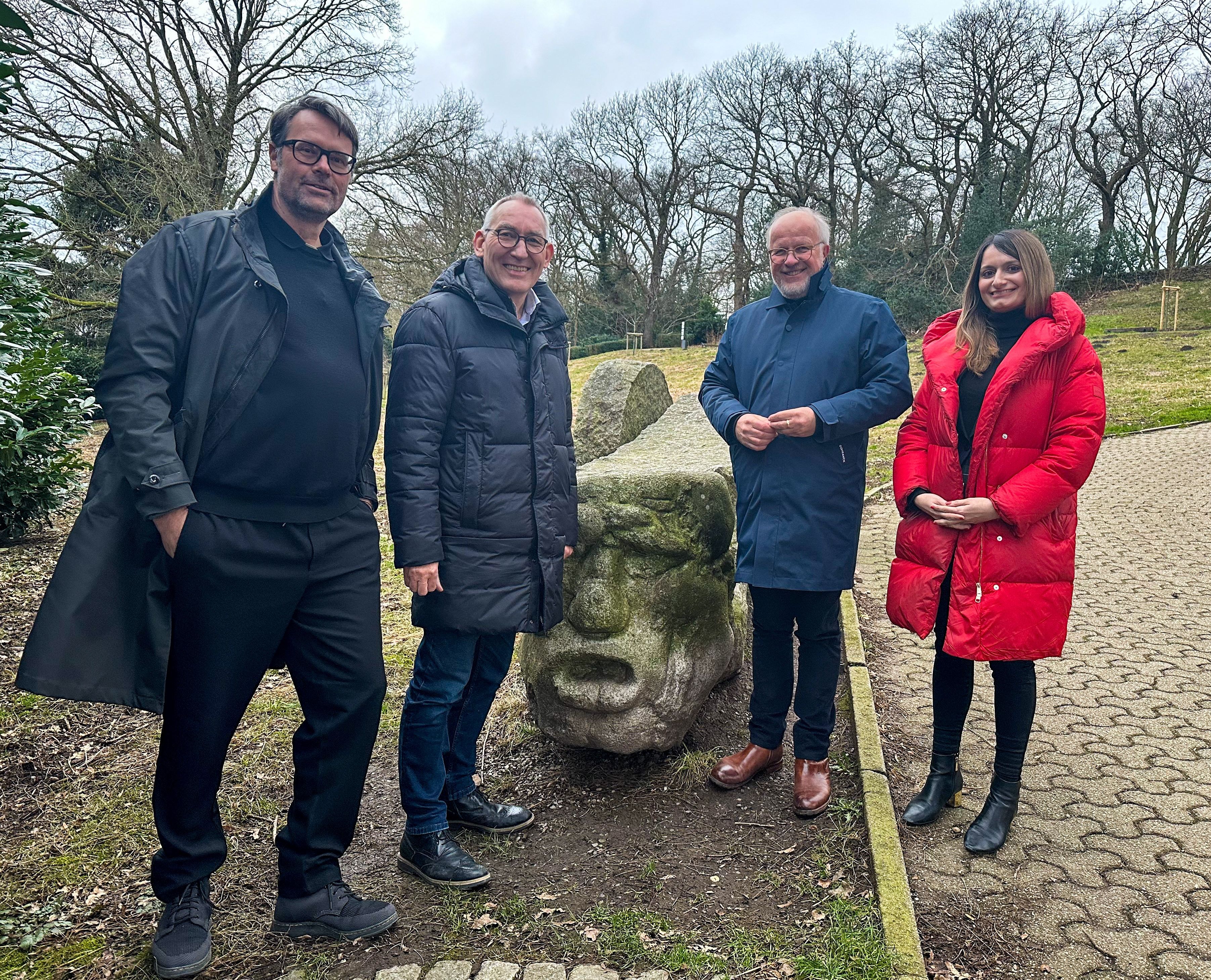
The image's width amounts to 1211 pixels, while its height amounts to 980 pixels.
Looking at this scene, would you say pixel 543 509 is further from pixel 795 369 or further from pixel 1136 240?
pixel 1136 240

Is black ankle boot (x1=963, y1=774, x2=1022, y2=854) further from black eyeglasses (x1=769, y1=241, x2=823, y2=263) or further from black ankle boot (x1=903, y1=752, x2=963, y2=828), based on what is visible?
black eyeglasses (x1=769, y1=241, x2=823, y2=263)

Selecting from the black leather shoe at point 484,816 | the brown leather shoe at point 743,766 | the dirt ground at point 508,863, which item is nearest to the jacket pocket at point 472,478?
the black leather shoe at point 484,816

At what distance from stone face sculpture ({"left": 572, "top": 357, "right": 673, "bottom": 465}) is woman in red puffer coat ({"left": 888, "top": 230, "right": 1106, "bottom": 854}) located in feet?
7.21

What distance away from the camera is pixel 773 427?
3.26 meters

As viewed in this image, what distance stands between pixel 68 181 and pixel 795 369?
15037mm

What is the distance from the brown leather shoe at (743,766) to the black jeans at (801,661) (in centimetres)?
14

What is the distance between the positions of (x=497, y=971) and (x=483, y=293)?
2163 millimetres

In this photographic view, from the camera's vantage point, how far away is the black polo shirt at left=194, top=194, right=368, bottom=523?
2.43 meters

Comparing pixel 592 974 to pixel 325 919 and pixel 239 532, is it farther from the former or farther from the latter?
pixel 239 532

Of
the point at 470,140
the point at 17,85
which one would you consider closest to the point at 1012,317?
the point at 17,85

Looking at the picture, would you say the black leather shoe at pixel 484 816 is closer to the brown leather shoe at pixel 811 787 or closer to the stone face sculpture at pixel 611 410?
the brown leather shoe at pixel 811 787

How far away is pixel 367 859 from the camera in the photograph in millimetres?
3178

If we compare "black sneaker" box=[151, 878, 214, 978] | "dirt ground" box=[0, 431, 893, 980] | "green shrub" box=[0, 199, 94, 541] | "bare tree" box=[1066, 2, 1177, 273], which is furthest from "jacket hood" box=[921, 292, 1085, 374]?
"bare tree" box=[1066, 2, 1177, 273]

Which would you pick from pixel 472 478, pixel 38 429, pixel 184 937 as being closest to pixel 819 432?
pixel 472 478
